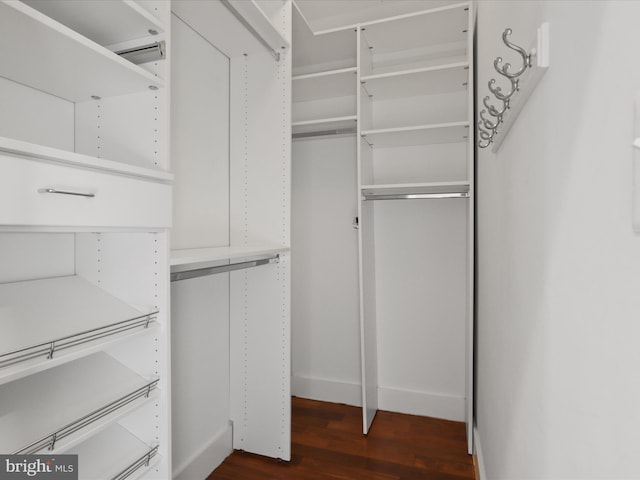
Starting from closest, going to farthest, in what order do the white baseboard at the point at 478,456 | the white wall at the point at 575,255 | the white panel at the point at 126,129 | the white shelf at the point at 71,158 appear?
the white wall at the point at 575,255 < the white shelf at the point at 71,158 < the white panel at the point at 126,129 < the white baseboard at the point at 478,456

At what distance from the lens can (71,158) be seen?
833 mm

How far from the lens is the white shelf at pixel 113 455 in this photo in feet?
3.35

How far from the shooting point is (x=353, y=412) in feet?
8.49

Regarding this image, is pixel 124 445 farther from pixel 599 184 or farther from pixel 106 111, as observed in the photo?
pixel 599 184

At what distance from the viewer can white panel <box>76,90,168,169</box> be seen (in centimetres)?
113

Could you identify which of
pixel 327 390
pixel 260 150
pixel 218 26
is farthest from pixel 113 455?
pixel 327 390

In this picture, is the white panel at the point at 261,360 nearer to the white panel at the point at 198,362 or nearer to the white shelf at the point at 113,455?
the white panel at the point at 198,362

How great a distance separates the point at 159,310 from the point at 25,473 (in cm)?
46

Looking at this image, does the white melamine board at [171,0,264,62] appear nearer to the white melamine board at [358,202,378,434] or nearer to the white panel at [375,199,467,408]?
the white melamine board at [358,202,378,434]

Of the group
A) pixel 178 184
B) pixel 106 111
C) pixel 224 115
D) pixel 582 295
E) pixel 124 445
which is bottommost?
pixel 124 445

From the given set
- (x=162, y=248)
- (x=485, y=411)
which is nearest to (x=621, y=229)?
(x=162, y=248)

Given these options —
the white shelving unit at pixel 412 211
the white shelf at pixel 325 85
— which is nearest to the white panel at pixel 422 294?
the white shelving unit at pixel 412 211

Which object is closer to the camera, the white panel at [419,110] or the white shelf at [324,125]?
the white shelf at [324,125]

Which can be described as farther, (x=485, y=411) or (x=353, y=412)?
(x=353, y=412)
